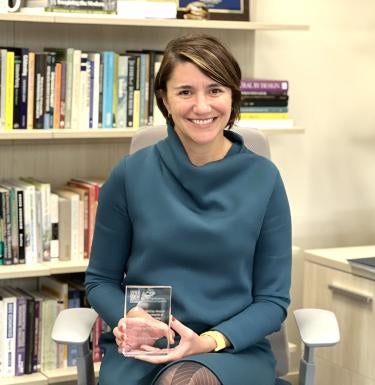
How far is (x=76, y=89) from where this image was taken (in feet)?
9.37

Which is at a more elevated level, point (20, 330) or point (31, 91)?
point (31, 91)

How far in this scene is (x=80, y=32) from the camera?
3039 millimetres

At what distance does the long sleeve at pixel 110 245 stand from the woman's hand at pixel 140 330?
0.17 metres

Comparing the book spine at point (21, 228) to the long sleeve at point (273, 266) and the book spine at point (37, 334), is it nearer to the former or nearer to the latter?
the book spine at point (37, 334)

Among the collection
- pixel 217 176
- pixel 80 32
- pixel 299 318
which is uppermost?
pixel 80 32

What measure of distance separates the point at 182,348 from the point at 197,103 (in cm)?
53

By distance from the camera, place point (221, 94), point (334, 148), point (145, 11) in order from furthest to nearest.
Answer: point (334, 148) < point (145, 11) < point (221, 94)

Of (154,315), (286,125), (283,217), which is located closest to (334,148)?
(286,125)

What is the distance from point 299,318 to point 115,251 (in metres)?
0.45

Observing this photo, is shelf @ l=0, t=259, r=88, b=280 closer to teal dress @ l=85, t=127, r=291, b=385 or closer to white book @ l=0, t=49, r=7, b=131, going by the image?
white book @ l=0, t=49, r=7, b=131

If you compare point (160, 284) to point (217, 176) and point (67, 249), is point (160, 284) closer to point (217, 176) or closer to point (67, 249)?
point (217, 176)

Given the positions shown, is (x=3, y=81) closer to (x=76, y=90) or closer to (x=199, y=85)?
(x=76, y=90)

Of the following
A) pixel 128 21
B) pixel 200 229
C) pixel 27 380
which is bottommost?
pixel 27 380

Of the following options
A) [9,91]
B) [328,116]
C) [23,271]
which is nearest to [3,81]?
[9,91]
